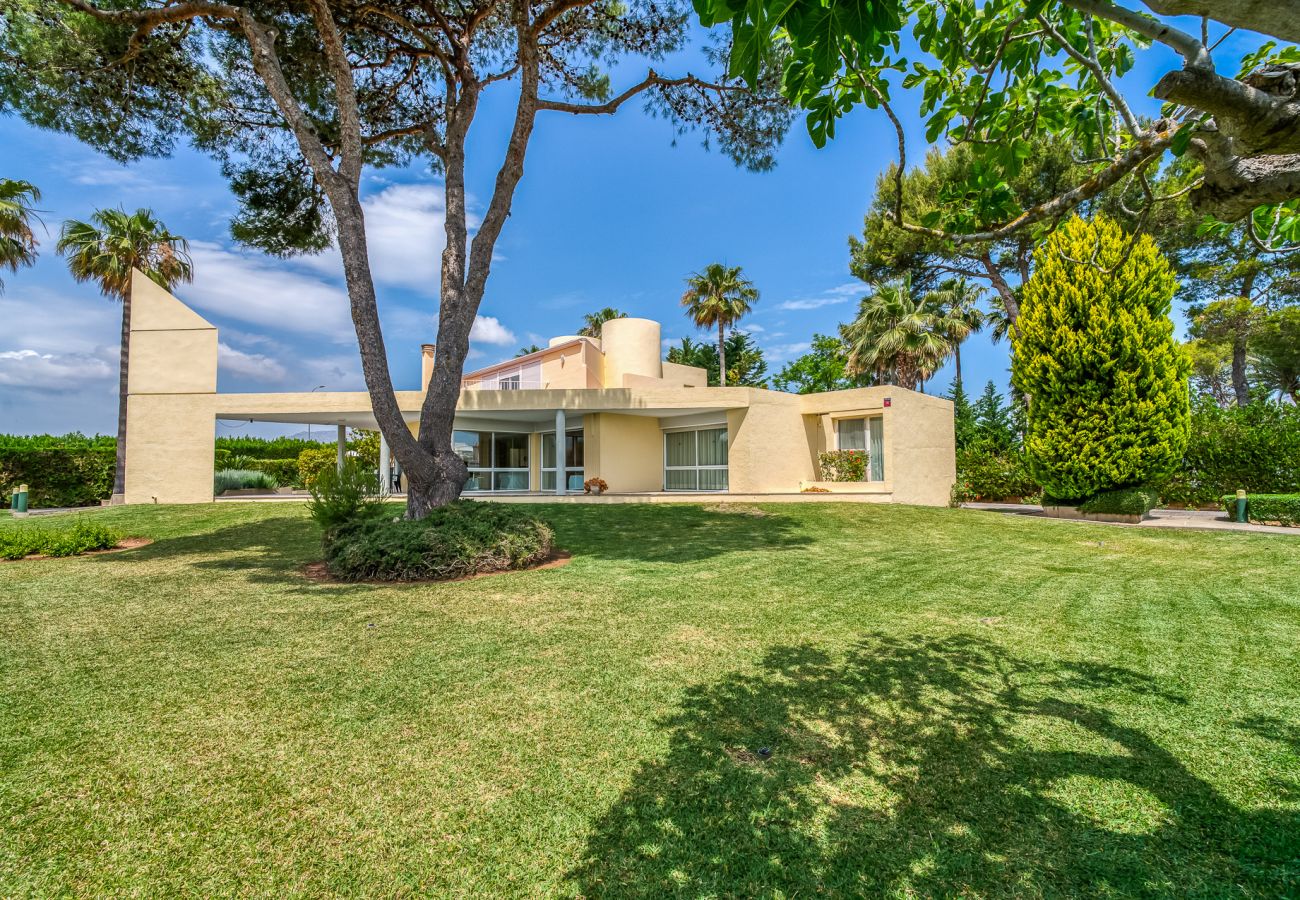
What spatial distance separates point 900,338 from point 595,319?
76.4 feet

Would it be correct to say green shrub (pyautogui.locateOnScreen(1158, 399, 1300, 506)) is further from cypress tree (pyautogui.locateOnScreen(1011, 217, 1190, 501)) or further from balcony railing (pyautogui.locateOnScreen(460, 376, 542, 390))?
balcony railing (pyautogui.locateOnScreen(460, 376, 542, 390))

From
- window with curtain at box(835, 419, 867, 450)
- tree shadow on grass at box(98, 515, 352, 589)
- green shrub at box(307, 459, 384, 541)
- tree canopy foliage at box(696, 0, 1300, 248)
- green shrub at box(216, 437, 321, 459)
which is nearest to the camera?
tree canopy foliage at box(696, 0, 1300, 248)

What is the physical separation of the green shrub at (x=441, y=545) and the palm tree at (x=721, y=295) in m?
26.8

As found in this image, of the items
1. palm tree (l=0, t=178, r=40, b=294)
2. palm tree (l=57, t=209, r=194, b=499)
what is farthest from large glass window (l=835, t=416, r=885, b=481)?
palm tree (l=0, t=178, r=40, b=294)

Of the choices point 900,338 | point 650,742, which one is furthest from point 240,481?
point 900,338

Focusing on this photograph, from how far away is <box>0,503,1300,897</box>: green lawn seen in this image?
7.75ft

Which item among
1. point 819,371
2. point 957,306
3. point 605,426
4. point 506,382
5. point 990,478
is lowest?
point 990,478

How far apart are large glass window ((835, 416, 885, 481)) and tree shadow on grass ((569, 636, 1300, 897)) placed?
15298 millimetres

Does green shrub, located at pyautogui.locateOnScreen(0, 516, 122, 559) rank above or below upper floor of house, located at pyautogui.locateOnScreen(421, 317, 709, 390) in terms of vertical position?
below

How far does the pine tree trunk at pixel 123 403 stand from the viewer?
17594mm

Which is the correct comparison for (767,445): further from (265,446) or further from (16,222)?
(265,446)

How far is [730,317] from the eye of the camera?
115 feet

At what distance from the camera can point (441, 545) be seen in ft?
26.0

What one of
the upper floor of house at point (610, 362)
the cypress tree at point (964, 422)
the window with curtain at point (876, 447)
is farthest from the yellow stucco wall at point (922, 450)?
the upper floor of house at point (610, 362)
